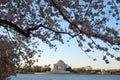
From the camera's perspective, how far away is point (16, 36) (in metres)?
8.41

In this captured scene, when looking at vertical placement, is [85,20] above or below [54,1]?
below

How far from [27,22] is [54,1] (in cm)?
103

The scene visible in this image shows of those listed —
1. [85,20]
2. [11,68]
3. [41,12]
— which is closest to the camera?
[11,68]

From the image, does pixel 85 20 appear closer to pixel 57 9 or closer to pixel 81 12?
pixel 81 12

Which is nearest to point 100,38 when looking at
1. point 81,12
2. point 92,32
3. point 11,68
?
point 92,32

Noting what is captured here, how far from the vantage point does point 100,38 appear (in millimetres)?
7203

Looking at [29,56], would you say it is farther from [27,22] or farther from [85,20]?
[85,20]

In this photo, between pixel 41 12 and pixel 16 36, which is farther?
pixel 16 36

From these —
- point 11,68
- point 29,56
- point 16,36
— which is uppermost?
point 16,36

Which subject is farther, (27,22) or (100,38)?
(27,22)

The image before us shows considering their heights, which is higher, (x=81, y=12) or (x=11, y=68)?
(x=81, y=12)

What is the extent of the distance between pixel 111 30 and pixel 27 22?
1984 millimetres

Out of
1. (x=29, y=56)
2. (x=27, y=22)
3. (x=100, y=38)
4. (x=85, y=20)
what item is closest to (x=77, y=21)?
(x=85, y=20)

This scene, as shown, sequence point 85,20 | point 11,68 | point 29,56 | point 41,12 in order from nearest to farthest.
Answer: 1. point 11,68
2. point 85,20
3. point 41,12
4. point 29,56
